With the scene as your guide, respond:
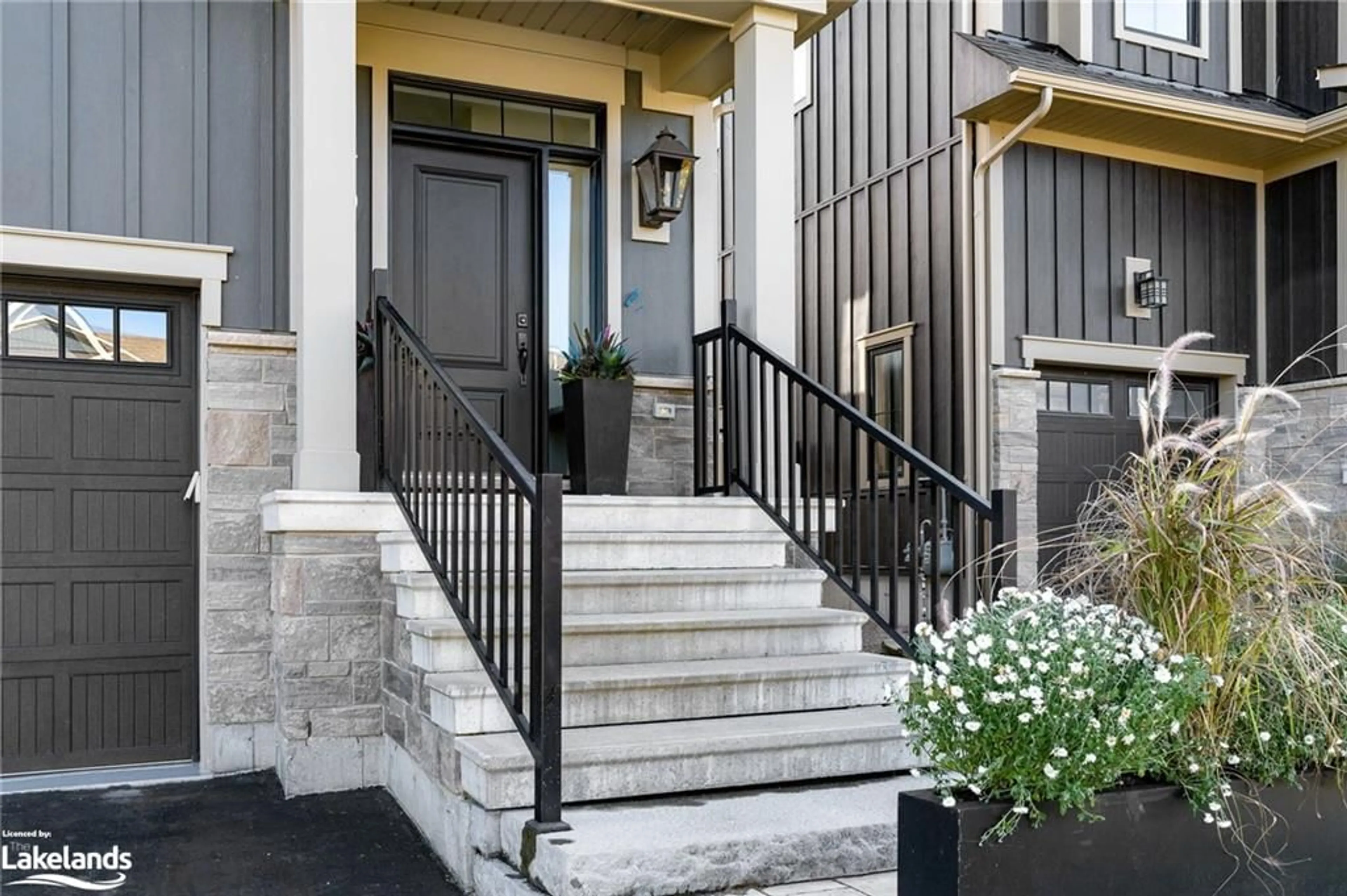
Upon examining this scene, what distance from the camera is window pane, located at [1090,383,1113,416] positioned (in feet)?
23.3

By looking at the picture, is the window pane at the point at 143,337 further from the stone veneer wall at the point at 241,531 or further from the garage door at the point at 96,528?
the stone veneer wall at the point at 241,531

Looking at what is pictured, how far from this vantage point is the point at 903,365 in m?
7.57

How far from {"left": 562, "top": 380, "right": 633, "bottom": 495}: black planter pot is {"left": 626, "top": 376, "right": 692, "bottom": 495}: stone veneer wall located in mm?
304

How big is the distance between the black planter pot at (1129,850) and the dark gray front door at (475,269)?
3.32 meters

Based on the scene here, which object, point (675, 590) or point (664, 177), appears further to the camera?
point (664, 177)

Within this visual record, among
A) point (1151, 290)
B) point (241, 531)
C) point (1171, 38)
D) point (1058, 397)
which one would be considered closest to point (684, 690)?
point (241, 531)

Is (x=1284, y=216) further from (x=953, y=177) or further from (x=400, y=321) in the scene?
(x=400, y=321)

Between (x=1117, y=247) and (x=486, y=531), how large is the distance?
497cm

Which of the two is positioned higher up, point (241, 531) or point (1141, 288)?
point (1141, 288)

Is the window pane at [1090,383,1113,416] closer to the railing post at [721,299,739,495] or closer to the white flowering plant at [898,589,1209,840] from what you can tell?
the railing post at [721,299,739,495]

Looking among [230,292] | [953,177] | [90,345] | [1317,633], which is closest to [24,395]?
[90,345]

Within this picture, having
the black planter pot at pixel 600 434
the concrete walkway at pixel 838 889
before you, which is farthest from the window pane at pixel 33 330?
the concrete walkway at pixel 838 889

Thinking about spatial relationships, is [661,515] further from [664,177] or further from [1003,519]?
[664,177]

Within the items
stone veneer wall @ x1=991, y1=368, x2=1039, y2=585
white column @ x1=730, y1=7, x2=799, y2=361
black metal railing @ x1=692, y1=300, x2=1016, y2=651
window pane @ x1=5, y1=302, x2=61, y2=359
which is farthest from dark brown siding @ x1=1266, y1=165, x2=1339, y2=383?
window pane @ x1=5, y1=302, x2=61, y2=359
